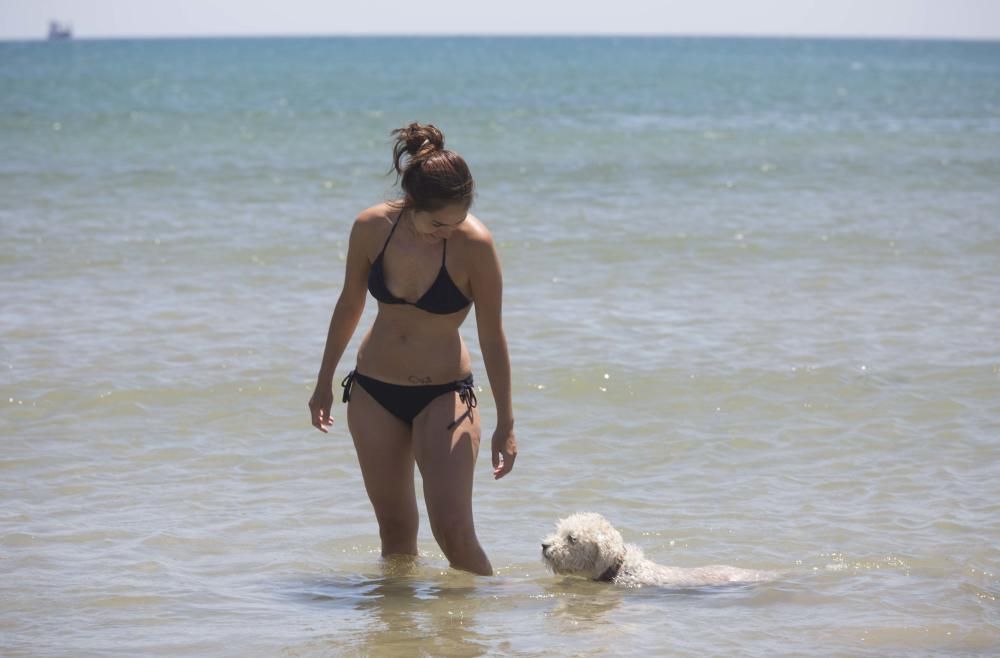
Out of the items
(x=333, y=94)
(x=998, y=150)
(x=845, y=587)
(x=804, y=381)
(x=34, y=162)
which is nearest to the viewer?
(x=845, y=587)

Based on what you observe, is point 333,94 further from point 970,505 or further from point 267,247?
point 970,505

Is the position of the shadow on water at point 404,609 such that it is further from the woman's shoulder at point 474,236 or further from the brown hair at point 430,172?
the brown hair at point 430,172

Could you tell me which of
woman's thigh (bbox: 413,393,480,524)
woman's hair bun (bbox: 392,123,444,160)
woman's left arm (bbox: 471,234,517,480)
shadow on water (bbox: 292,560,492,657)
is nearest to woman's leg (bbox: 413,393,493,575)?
woman's thigh (bbox: 413,393,480,524)

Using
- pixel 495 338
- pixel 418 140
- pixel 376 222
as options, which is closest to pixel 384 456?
pixel 495 338

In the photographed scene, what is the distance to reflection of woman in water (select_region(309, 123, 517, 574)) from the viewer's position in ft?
14.4

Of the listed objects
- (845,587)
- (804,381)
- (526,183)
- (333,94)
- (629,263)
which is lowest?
(845,587)

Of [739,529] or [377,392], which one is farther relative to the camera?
[739,529]

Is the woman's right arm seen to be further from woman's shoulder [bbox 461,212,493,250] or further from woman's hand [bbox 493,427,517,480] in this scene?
woman's hand [bbox 493,427,517,480]

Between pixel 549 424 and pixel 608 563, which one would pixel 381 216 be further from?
pixel 549 424

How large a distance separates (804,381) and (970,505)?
2.05 metres

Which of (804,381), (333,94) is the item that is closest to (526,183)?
(804,381)

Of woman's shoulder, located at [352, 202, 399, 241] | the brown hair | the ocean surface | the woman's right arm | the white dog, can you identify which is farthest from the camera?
the white dog

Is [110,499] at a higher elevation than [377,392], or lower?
lower

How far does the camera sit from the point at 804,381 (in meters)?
7.94
